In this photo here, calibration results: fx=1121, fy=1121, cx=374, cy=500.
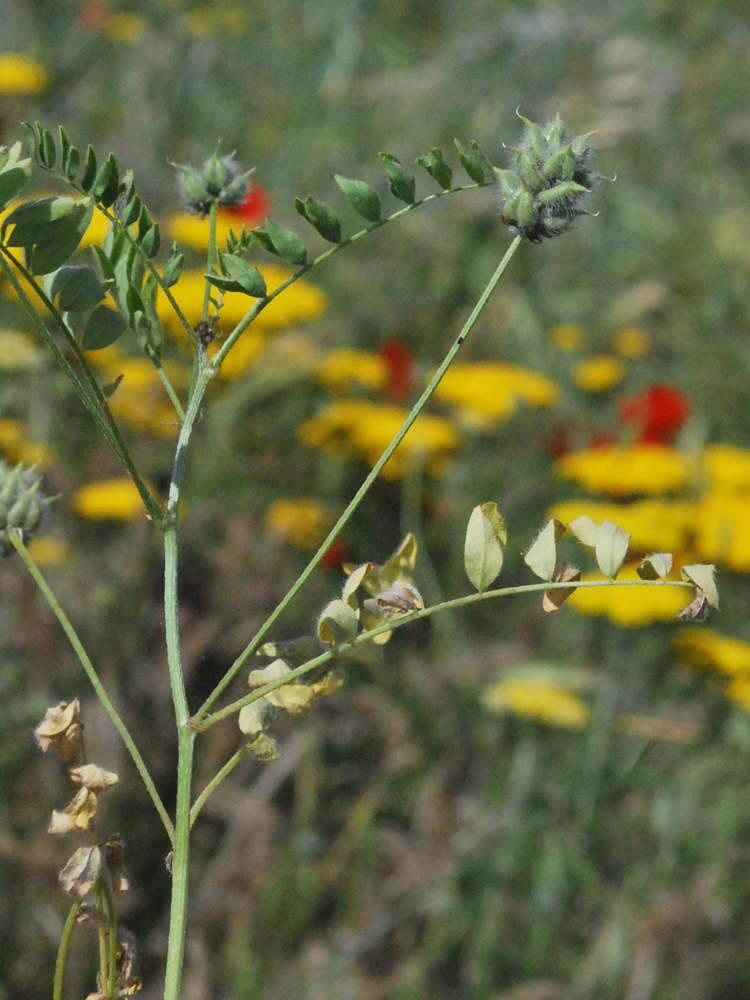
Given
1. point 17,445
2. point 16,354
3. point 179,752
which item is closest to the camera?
point 179,752

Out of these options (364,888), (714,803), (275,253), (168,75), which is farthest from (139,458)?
(168,75)

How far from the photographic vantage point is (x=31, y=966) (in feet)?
6.01

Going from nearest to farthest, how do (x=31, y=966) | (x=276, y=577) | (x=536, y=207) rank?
1. (x=536, y=207)
2. (x=31, y=966)
3. (x=276, y=577)

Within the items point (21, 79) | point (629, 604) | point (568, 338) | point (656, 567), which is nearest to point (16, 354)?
point (629, 604)

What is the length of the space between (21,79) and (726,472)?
112 inches

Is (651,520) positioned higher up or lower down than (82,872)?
higher up

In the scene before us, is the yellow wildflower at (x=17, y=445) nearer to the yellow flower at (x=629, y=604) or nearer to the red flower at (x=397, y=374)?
the red flower at (x=397, y=374)

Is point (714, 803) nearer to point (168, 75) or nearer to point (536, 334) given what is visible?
point (536, 334)

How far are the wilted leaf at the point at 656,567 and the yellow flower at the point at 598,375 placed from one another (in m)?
3.37

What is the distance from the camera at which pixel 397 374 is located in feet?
10.6

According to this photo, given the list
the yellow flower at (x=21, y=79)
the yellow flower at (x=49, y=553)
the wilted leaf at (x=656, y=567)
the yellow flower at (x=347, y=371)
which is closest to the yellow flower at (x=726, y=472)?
the yellow flower at (x=347, y=371)

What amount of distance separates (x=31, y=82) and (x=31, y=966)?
10.8 ft

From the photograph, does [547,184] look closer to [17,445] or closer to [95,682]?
[95,682]

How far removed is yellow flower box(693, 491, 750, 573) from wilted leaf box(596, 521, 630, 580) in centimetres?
201
